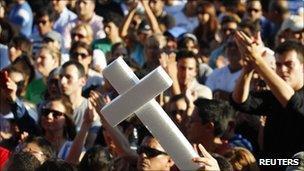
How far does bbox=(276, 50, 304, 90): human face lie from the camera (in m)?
6.68

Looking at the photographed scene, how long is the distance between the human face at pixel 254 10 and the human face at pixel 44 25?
226 centimetres

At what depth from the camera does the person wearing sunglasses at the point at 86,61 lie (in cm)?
954

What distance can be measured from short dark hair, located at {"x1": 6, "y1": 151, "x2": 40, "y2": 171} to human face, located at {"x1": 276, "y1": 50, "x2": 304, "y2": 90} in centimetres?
182

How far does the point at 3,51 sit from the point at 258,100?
4.62m

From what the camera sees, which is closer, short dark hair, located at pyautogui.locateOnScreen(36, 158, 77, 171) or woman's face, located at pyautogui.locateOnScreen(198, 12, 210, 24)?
short dark hair, located at pyautogui.locateOnScreen(36, 158, 77, 171)

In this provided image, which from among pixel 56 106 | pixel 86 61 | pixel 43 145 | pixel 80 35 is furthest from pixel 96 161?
pixel 80 35

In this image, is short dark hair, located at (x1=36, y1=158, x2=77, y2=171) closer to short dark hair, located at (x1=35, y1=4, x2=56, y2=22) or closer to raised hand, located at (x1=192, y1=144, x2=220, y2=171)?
raised hand, located at (x1=192, y1=144, x2=220, y2=171)

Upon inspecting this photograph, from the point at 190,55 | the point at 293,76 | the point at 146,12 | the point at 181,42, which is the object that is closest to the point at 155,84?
the point at 293,76

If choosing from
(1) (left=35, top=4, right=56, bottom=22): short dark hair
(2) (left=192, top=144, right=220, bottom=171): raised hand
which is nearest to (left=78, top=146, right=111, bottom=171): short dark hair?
(2) (left=192, top=144, right=220, bottom=171): raised hand

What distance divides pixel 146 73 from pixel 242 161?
1833 millimetres

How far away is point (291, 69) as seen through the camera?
6738mm

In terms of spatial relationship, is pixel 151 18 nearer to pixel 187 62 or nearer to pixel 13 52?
pixel 13 52

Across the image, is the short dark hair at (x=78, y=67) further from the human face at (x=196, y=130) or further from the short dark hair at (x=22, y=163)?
the short dark hair at (x=22, y=163)

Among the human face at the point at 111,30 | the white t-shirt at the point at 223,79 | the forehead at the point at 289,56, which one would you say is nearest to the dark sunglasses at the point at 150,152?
the forehead at the point at 289,56
